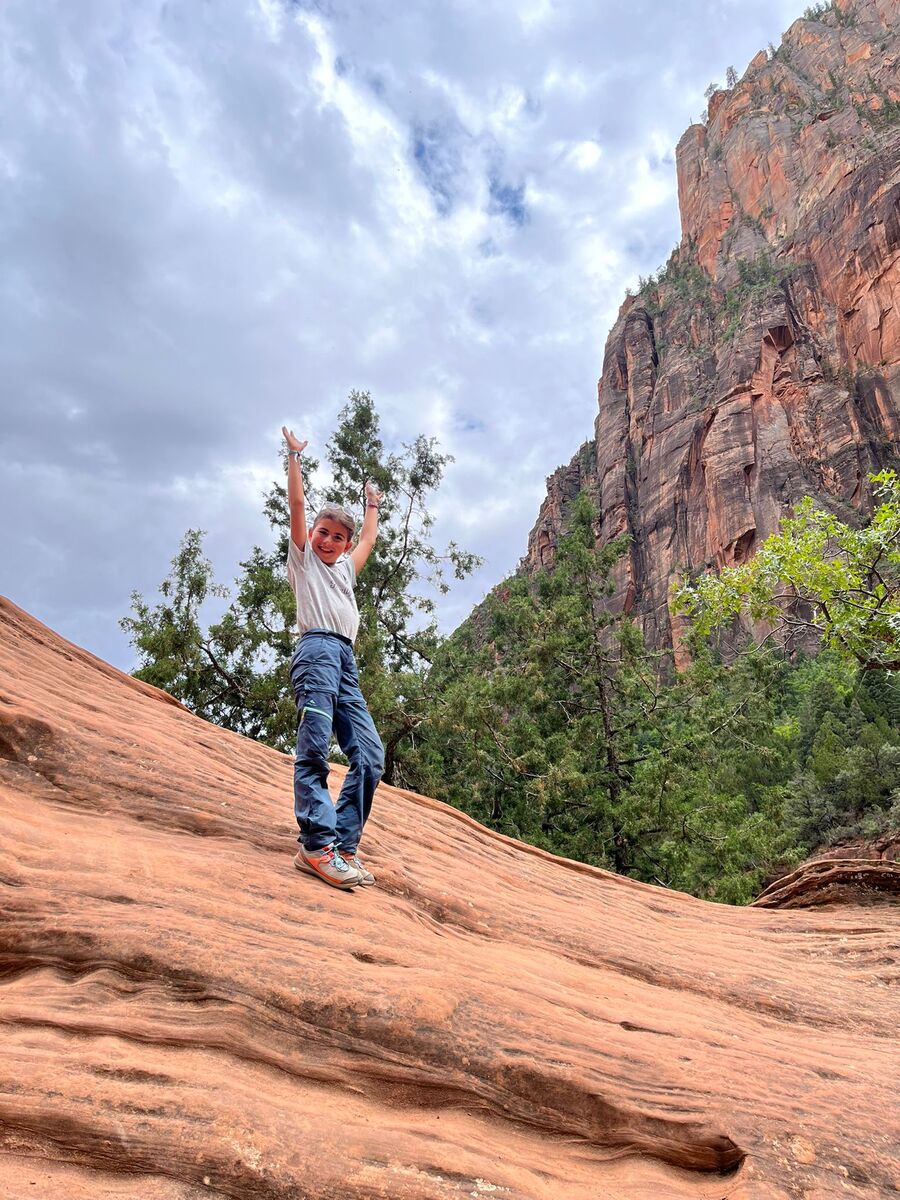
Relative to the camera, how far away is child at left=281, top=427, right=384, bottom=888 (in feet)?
11.9

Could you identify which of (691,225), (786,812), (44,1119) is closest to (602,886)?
(44,1119)

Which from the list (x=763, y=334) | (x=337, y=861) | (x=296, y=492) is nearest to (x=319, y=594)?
(x=296, y=492)

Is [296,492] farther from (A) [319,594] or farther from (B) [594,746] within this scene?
(B) [594,746]

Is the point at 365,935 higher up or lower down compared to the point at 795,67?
lower down

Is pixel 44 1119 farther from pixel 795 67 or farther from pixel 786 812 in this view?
pixel 795 67

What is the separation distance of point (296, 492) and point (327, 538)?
421mm

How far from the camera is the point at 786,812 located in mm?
21906

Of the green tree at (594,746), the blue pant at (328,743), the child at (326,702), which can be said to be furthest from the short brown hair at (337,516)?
the green tree at (594,746)

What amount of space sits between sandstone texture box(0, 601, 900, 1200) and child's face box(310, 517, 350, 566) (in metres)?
1.58

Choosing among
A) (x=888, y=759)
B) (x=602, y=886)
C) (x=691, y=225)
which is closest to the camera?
(x=602, y=886)

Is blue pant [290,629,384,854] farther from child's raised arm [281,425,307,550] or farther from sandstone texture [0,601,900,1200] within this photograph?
child's raised arm [281,425,307,550]

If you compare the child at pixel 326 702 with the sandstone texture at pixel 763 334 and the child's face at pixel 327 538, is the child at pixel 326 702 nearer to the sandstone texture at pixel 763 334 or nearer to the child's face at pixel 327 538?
the child's face at pixel 327 538

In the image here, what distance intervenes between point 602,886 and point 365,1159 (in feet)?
14.1

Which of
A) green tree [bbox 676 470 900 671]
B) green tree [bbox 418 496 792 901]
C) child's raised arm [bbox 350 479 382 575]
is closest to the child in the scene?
child's raised arm [bbox 350 479 382 575]
